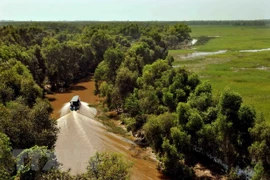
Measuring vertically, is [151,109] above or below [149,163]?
above

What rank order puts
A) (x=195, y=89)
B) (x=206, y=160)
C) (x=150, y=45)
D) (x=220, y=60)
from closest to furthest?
1. (x=206, y=160)
2. (x=195, y=89)
3. (x=150, y=45)
4. (x=220, y=60)

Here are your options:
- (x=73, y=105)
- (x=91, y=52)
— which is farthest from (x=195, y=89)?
(x=91, y=52)

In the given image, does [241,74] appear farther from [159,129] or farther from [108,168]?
[108,168]

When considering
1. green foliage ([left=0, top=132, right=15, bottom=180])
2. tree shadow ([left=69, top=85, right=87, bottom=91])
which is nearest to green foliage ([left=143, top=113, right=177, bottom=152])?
green foliage ([left=0, top=132, right=15, bottom=180])

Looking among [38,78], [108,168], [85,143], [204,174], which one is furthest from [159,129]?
[38,78]

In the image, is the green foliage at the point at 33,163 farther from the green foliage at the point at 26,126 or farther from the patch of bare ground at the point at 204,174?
the patch of bare ground at the point at 204,174

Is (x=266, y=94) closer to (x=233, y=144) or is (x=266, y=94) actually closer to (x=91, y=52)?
(x=233, y=144)

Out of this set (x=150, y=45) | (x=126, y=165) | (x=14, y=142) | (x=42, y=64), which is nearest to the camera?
(x=126, y=165)
